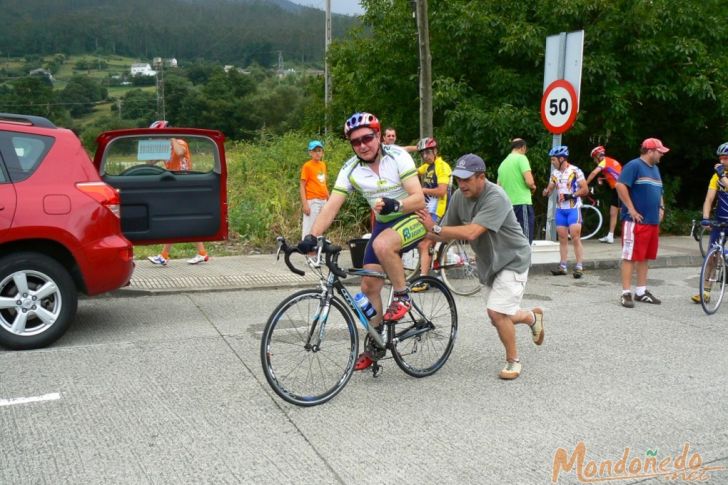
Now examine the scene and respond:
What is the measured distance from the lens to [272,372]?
4855 mm

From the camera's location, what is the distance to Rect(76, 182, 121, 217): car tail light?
21.3 feet

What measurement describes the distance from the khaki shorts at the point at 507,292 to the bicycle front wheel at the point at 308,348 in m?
1.17

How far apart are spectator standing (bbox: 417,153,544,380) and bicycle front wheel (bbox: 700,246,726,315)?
3290 millimetres

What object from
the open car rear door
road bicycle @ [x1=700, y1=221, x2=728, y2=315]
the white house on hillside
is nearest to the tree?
road bicycle @ [x1=700, y1=221, x2=728, y2=315]

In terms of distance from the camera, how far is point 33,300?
6.24 metres

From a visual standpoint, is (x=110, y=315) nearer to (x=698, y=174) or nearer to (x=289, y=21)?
(x=698, y=174)

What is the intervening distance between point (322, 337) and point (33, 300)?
277 cm

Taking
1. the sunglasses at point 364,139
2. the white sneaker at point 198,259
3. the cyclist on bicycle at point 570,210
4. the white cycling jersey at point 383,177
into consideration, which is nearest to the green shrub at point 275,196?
the white sneaker at point 198,259

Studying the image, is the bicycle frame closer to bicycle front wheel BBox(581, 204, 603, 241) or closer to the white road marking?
the white road marking

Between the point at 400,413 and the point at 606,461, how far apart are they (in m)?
1.33

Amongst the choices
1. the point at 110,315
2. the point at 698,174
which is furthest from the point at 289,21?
the point at 110,315

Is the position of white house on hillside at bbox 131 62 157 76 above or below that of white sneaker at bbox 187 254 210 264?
above

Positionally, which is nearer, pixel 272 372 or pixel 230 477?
pixel 230 477

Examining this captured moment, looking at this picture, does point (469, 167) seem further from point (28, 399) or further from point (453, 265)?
point (453, 265)
